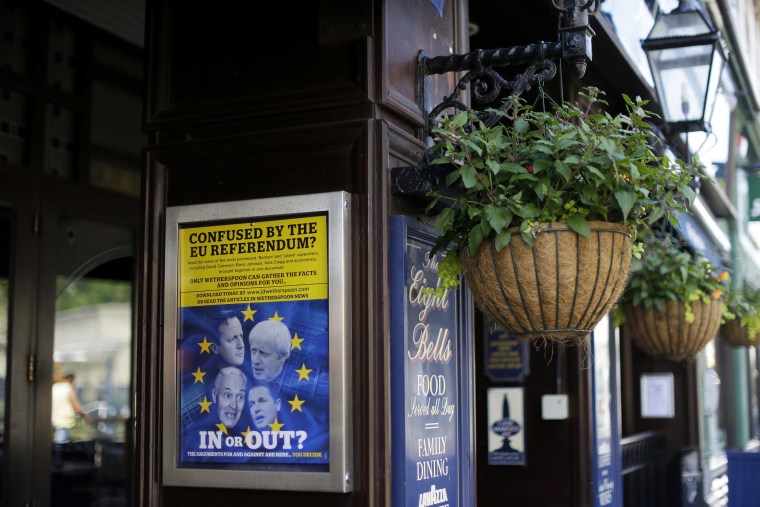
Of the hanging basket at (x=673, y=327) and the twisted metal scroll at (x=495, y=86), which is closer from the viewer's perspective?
the twisted metal scroll at (x=495, y=86)

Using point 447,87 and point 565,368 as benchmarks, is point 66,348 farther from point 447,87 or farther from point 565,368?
point 447,87

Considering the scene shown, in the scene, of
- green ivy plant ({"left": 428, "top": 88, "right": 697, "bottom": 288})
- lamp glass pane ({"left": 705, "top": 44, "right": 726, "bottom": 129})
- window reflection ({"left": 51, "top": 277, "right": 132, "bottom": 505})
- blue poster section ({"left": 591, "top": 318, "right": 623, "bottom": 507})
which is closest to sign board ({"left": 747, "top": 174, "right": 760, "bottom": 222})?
lamp glass pane ({"left": 705, "top": 44, "right": 726, "bottom": 129})

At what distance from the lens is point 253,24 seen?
13.1ft

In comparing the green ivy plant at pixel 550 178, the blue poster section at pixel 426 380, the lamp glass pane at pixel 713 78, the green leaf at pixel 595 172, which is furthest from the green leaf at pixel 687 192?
the lamp glass pane at pixel 713 78

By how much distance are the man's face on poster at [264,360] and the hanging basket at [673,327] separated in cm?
353

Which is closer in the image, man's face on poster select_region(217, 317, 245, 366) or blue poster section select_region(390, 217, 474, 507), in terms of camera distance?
blue poster section select_region(390, 217, 474, 507)

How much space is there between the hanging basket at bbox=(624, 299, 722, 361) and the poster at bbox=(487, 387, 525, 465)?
0.91 m

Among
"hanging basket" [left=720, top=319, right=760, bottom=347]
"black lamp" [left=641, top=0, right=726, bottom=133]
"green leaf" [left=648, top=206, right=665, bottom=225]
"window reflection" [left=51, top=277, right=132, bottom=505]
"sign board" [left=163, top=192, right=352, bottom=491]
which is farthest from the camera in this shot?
"hanging basket" [left=720, top=319, right=760, bottom=347]

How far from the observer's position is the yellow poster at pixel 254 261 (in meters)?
3.67

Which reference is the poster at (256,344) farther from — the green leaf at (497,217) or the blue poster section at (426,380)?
the green leaf at (497,217)

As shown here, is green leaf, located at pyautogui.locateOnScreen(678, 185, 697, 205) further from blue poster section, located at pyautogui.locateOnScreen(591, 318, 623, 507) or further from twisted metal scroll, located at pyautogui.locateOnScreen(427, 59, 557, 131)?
blue poster section, located at pyautogui.locateOnScreen(591, 318, 623, 507)

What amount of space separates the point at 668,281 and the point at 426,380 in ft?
10.4

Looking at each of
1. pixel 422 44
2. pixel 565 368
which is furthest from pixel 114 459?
pixel 422 44

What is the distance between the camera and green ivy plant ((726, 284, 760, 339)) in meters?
7.83
